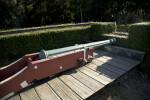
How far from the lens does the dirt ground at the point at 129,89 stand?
2590 millimetres

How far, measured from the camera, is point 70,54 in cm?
296

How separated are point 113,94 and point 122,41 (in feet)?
8.74

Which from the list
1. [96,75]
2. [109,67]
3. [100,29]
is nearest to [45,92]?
[96,75]

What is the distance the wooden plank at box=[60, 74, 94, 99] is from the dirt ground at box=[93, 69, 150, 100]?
0.33 meters

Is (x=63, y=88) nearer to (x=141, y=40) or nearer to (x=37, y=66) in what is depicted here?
(x=37, y=66)

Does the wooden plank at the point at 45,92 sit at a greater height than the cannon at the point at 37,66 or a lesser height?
lesser

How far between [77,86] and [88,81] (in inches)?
14.0

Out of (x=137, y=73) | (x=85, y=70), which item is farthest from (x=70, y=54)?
(x=137, y=73)

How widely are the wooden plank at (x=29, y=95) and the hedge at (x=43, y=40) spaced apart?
2634 mm

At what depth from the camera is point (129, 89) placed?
289cm

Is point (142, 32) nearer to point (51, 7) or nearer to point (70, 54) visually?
point (70, 54)

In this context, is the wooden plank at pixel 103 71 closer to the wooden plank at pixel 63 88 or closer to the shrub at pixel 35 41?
the wooden plank at pixel 63 88

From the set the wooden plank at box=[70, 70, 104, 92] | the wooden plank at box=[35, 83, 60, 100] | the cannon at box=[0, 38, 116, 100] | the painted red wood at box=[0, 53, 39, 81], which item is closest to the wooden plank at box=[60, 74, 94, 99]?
the wooden plank at box=[70, 70, 104, 92]

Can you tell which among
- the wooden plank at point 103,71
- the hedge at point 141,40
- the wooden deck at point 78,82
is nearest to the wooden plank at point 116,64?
the wooden deck at point 78,82
